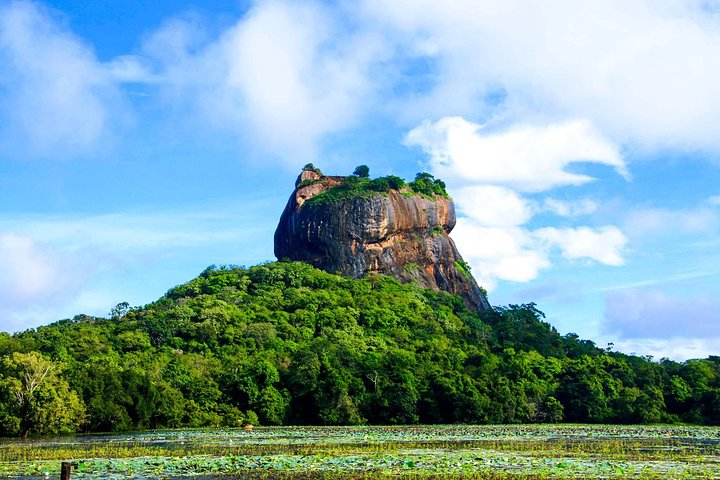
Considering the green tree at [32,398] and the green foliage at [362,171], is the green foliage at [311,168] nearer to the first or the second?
the green foliage at [362,171]

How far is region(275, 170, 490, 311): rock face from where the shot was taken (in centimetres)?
11631

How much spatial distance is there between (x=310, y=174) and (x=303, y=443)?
292 feet

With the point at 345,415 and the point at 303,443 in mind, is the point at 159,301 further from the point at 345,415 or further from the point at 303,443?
the point at 303,443

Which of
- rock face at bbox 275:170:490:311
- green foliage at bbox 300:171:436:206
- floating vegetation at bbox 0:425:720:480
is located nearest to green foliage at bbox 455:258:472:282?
rock face at bbox 275:170:490:311

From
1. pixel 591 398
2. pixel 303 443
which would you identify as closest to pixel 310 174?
pixel 591 398

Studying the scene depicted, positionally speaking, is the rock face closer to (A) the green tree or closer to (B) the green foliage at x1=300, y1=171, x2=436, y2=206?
(B) the green foliage at x1=300, y1=171, x2=436, y2=206

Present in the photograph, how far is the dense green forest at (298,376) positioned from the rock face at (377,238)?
61.7 ft

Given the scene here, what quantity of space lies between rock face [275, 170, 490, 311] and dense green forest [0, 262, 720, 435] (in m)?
18.8

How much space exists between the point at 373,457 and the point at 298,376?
3486 cm

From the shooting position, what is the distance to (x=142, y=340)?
263 ft

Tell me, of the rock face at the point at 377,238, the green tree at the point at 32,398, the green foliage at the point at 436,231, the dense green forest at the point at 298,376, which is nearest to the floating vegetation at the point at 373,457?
the green tree at the point at 32,398

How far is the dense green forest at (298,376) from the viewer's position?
58031 mm

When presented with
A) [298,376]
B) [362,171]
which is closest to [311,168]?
[362,171]

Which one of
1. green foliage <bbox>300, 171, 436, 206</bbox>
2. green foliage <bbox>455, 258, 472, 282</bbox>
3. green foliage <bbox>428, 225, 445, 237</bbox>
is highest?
green foliage <bbox>300, 171, 436, 206</bbox>
